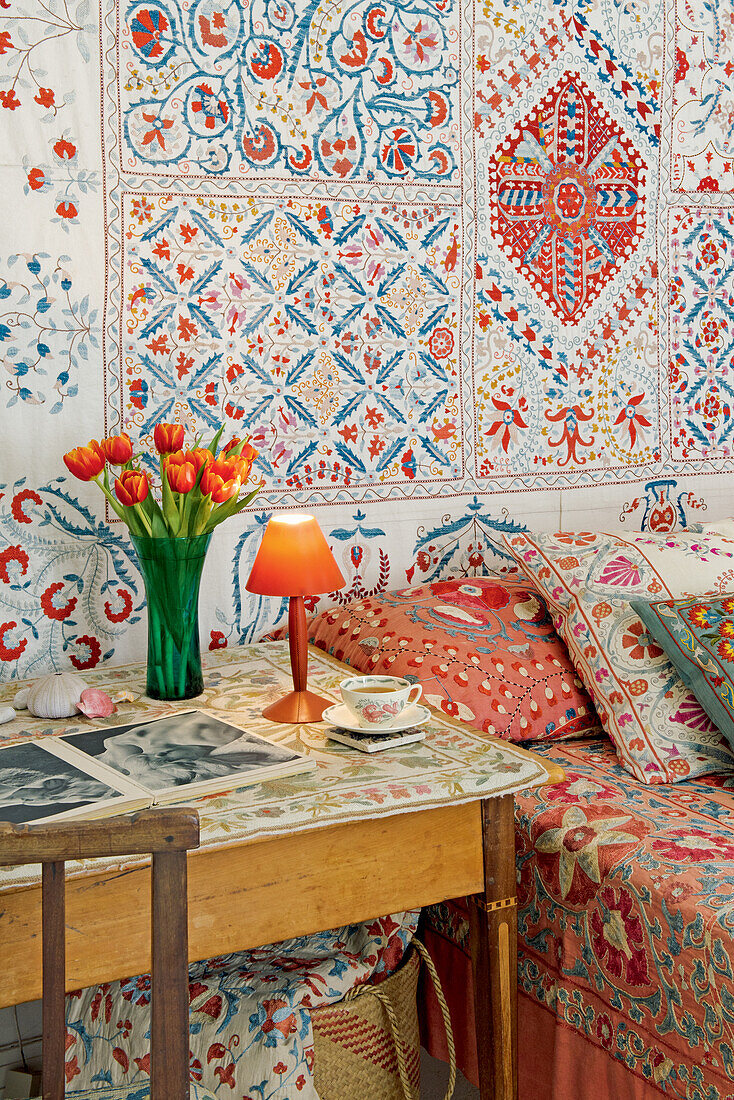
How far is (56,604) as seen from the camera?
1.92 metres

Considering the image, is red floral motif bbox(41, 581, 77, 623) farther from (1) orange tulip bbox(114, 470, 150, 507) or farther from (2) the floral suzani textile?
(2) the floral suzani textile

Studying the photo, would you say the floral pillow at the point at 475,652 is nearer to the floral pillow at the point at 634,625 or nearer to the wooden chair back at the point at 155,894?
the floral pillow at the point at 634,625

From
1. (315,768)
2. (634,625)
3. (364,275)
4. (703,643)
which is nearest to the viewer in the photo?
(315,768)

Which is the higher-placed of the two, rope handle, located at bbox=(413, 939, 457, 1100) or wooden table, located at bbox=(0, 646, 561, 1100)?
wooden table, located at bbox=(0, 646, 561, 1100)

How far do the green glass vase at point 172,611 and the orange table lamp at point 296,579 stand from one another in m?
0.12

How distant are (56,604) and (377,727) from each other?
0.77 m

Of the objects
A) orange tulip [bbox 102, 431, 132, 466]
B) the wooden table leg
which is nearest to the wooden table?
the wooden table leg

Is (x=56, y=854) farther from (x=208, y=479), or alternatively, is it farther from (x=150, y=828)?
(x=208, y=479)

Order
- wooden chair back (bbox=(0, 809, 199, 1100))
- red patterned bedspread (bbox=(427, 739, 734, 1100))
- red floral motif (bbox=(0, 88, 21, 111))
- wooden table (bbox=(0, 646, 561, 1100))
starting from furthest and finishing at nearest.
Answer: red floral motif (bbox=(0, 88, 21, 111))
red patterned bedspread (bbox=(427, 739, 734, 1100))
wooden table (bbox=(0, 646, 561, 1100))
wooden chair back (bbox=(0, 809, 199, 1100))

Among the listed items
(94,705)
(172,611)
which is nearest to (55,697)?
(94,705)

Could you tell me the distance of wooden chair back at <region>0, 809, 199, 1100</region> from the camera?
873 mm

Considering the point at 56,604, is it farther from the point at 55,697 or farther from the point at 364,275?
the point at 364,275

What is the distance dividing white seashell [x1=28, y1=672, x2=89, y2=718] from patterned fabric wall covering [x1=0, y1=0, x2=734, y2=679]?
29 centimetres

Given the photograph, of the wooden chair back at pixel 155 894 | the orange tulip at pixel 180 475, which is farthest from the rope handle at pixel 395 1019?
the orange tulip at pixel 180 475
